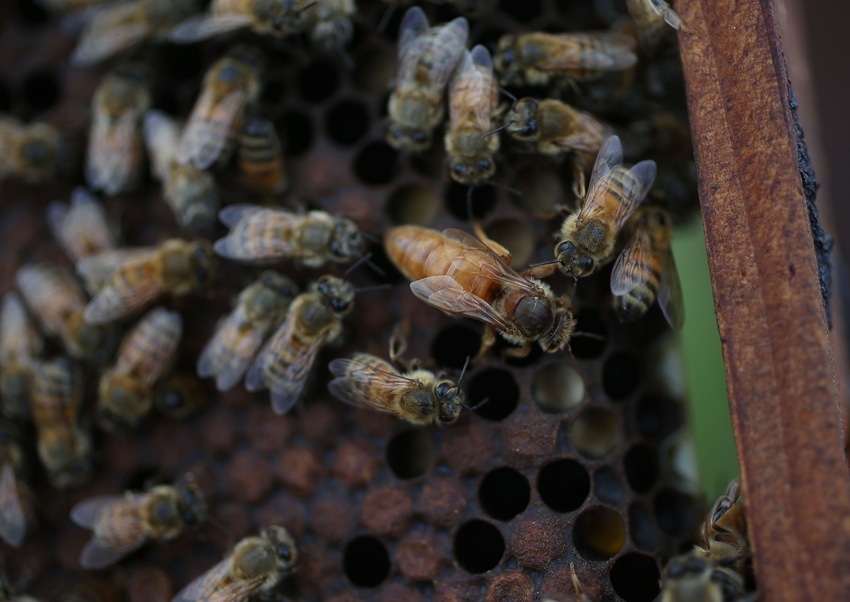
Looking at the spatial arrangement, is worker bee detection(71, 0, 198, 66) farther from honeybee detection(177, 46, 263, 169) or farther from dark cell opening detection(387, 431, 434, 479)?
dark cell opening detection(387, 431, 434, 479)

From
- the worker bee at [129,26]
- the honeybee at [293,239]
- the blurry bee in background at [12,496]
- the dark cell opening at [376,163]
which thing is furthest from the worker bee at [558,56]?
the blurry bee in background at [12,496]

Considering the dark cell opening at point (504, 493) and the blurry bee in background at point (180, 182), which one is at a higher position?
the blurry bee in background at point (180, 182)

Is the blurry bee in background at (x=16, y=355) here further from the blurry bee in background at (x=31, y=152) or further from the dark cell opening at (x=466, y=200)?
the dark cell opening at (x=466, y=200)

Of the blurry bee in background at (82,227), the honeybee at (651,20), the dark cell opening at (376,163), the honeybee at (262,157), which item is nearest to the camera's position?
the honeybee at (651,20)

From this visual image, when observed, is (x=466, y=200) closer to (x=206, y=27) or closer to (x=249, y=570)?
(x=206, y=27)

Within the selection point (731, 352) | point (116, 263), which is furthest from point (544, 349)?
point (116, 263)

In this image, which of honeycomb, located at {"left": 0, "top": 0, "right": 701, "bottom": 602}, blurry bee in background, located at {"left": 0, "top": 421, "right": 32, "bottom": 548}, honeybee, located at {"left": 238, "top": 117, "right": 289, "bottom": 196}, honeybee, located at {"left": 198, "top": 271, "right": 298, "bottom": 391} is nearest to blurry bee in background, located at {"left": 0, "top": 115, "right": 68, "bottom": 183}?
honeycomb, located at {"left": 0, "top": 0, "right": 701, "bottom": 602}

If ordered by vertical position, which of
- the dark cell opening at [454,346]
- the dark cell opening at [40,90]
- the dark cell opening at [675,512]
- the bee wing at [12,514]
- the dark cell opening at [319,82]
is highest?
the dark cell opening at [319,82]

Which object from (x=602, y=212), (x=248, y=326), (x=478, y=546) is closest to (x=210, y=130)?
(x=248, y=326)
